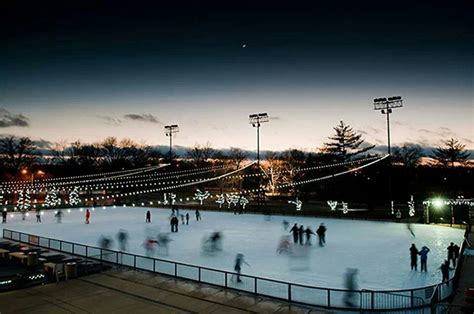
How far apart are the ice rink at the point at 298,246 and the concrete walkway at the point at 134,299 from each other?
2.87 m

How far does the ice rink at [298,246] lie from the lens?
1439 cm

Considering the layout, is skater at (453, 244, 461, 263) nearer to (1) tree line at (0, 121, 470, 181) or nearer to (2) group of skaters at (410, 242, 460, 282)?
(2) group of skaters at (410, 242, 460, 282)

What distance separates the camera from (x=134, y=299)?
11555 mm

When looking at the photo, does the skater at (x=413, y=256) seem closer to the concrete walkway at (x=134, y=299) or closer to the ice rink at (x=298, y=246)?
the ice rink at (x=298, y=246)

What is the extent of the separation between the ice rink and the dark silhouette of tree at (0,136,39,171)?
44622 mm

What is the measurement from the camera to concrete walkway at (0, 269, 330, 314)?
34.8ft

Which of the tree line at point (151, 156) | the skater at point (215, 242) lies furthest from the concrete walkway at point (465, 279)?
the tree line at point (151, 156)

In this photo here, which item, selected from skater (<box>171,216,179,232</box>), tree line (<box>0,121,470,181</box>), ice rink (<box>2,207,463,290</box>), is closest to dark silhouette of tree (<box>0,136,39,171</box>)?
tree line (<box>0,121,470,181</box>)

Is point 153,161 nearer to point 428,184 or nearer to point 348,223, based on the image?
point 428,184

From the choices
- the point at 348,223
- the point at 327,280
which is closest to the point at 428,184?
the point at 348,223

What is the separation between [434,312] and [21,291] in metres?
12.7

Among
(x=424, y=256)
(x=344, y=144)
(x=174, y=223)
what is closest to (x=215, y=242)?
(x=174, y=223)

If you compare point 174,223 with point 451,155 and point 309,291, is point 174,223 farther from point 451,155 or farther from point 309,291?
point 451,155

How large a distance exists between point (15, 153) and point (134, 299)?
246ft
